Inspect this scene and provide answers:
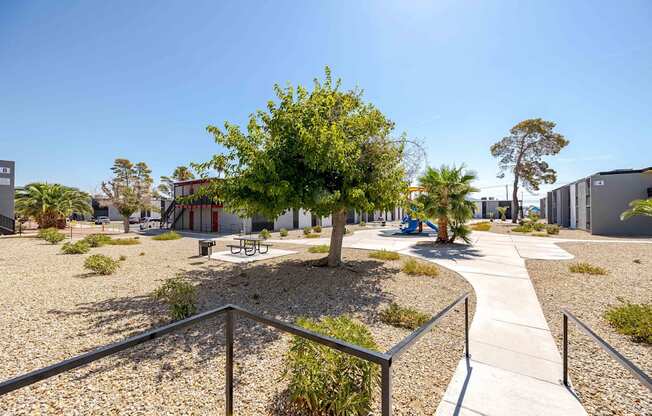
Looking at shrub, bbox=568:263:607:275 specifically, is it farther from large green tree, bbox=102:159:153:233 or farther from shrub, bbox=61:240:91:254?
large green tree, bbox=102:159:153:233

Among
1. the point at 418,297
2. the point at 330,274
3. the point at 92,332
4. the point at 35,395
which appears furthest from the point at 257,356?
the point at 330,274

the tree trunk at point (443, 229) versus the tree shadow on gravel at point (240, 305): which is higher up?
the tree trunk at point (443, 229)

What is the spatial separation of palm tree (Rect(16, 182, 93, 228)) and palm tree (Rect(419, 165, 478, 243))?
30.9m

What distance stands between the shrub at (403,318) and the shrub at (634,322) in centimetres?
299

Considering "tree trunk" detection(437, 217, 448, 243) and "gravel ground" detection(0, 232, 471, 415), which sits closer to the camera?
"gravel ground" detection(0, 232, 471, 415)

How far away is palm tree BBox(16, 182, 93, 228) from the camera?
76.0 ft

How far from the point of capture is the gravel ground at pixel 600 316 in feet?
9.31

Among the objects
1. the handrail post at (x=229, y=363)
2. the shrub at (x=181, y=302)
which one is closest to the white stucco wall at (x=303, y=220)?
the shrub at (x=181, y=302)

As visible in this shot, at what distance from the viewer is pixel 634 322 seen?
429 cm

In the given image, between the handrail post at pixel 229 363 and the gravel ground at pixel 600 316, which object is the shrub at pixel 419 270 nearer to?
the gravel ground at pixel 600 316

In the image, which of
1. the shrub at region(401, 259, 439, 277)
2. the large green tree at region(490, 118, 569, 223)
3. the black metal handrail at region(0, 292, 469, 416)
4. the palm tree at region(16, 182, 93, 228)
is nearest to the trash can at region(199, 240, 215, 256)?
the shrub at region(401, 259, 439, 277)

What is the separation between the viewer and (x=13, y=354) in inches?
146

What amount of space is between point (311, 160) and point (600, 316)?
6.51 m

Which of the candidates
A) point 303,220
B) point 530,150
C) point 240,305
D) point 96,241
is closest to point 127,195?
point 96,241
